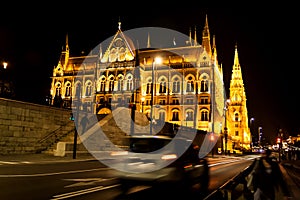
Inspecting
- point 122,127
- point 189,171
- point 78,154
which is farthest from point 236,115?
point 189,171

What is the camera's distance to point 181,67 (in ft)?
256

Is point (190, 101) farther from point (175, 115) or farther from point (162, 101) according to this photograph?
point (162, 101)

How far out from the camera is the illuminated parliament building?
2876 inches

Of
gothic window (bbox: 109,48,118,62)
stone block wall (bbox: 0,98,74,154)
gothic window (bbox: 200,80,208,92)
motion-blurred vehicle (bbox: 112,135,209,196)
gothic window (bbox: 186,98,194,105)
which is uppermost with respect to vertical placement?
gothic window (bbox: 109,48,118,62)

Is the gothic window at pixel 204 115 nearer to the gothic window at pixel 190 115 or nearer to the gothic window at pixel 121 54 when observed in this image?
the gothic window at pixel 190 115

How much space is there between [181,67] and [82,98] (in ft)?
89.0

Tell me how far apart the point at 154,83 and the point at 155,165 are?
225 feet

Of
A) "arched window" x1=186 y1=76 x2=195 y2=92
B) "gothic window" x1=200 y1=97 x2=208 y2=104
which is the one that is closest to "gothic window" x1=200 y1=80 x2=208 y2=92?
"gothic window" x1=200 y1=97 x2=208 y2=104

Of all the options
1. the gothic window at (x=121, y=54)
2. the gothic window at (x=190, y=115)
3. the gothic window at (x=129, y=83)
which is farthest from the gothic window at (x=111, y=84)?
the gothic window at (x=190, y=115)

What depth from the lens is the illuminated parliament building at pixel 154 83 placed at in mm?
73062

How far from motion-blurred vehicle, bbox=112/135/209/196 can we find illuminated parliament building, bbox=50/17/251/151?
190 feet

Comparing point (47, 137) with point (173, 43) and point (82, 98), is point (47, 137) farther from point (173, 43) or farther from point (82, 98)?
point (173, 43)

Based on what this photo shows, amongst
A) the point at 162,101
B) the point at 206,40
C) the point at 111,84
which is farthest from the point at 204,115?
the point at 111,84

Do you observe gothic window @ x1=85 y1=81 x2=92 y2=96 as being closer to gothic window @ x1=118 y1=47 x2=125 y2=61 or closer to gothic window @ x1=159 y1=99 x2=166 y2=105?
gothic window @ x1=118 y1=47 x2=125 y2=61
